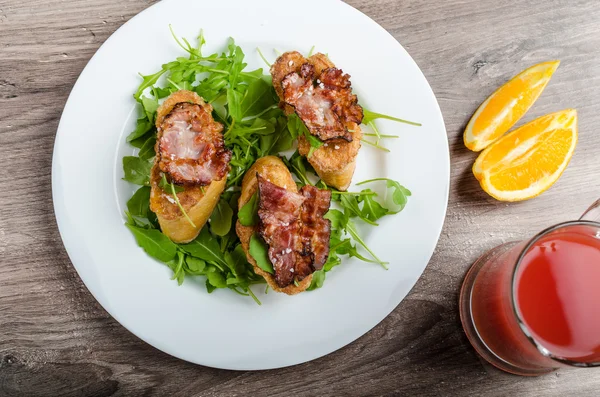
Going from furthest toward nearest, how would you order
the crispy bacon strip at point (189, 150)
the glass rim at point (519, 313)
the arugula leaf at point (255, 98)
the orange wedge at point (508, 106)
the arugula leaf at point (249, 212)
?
the orange wedge at point (508, 106) → the arugula leaf at point (255, 98) → the arugula leaf at point (249, 212) → the crispy bacon strip at point (189, 150) → the glass rim at point (519, 313)

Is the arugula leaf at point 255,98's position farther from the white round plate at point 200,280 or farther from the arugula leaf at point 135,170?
the arugula leaf at point 135,170

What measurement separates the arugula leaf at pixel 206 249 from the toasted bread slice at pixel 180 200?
48mm

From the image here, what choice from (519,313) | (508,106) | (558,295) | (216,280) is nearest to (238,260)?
(216,280)

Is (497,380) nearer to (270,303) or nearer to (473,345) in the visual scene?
(473,345)

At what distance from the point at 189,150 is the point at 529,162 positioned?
140 centimetres

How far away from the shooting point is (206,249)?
6.72 feet

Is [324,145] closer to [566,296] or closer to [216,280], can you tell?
[216,280]

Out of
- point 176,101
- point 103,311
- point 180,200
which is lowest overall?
point 103,311

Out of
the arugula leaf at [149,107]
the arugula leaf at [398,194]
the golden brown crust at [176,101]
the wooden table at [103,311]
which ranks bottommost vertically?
the wooden table at [103,311]

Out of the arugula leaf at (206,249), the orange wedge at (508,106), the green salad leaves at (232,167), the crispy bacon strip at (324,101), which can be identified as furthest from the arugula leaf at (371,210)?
the arugula leaf at (206,249)

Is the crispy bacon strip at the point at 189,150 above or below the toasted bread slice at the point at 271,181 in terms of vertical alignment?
above

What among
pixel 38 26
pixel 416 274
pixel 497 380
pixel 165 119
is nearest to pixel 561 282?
pixel 416 274

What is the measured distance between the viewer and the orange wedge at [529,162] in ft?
6.98

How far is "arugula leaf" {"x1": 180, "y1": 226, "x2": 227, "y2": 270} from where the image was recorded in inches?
80.2
